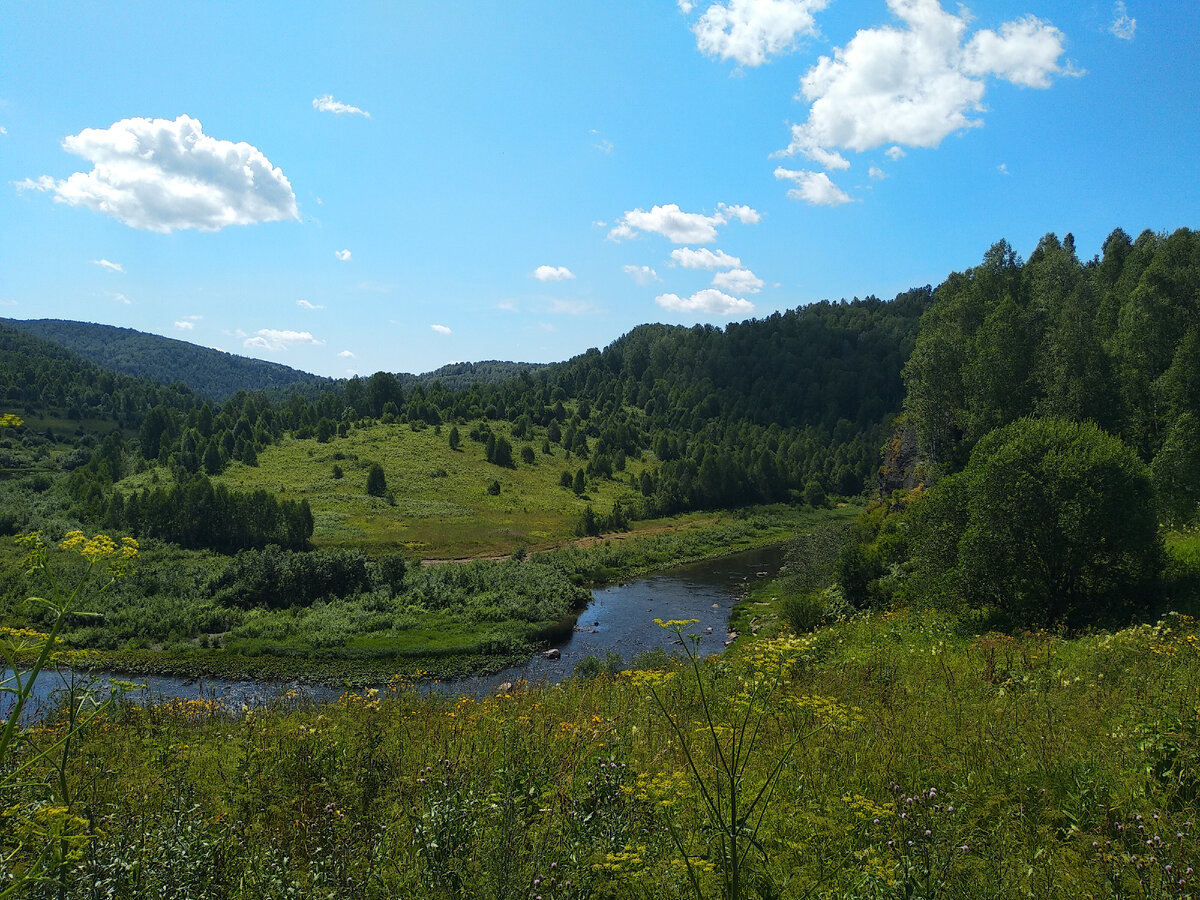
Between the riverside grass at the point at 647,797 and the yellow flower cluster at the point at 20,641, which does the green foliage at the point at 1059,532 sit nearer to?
the riverside grass at the point at 647,797

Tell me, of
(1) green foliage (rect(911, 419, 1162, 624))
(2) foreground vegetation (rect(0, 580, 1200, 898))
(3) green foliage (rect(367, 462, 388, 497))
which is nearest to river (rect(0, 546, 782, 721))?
(1) green foliage (rect(911, 419, 1162, 624))

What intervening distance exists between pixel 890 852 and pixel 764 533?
274ft

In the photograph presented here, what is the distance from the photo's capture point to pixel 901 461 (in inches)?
2144

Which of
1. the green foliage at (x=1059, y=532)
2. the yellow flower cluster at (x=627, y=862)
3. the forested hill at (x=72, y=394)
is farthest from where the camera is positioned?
the forested hill at (x=72, y=394)

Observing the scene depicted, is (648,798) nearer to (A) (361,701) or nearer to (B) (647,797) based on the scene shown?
(B) (647,797)

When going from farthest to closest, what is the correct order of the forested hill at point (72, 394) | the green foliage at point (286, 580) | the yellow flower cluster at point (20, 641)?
the forested hill at point (72, 394) < the green foliage at point (286, 580) < the yellow flower cluster at point (20, 641)

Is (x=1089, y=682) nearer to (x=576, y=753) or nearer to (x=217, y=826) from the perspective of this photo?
(x=576, y=753)

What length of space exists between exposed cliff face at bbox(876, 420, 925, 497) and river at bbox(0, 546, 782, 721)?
44.1 feet

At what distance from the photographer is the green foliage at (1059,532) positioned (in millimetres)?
16891

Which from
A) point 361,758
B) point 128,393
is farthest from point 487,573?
point 128,393

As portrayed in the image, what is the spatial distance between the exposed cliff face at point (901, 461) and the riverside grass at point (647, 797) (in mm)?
47039

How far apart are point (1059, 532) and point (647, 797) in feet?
57.2

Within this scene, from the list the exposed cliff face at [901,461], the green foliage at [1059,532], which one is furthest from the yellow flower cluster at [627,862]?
the exposed cliff face at [901,461]

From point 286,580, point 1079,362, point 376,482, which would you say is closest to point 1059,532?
point 1079,362
